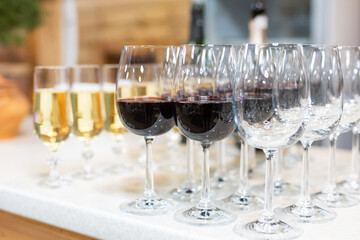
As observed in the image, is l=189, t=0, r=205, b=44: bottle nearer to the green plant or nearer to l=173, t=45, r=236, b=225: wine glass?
the green plant

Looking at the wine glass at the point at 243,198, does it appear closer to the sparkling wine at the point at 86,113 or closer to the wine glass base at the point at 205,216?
the wine glass base at the point at 205,216

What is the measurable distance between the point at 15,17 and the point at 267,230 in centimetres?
149

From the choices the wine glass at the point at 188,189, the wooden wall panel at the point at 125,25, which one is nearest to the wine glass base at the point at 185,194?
the wine glass at the point at 188,189

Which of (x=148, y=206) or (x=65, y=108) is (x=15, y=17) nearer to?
(x=65, y=108)

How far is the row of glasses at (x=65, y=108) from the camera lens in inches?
43.6

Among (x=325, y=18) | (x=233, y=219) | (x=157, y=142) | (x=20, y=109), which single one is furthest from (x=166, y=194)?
(x=325, y=18)

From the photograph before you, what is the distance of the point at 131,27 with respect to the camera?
438 cm

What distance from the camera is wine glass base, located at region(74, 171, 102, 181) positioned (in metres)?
1.16

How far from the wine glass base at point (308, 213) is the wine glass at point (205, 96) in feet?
0.33

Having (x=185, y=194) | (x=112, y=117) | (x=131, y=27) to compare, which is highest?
(x=131, y=27)

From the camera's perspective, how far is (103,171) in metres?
1.24

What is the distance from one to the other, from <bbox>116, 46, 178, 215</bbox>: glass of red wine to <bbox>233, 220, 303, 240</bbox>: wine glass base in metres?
0.18

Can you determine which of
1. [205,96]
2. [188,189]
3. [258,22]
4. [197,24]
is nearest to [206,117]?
[205,96]

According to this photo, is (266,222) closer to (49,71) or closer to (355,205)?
(355,205)
